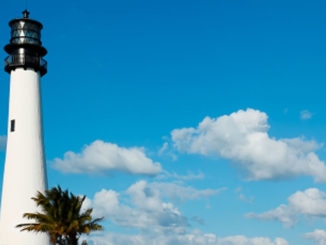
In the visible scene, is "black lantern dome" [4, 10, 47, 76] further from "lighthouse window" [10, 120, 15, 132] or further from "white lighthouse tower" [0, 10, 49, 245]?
"lighthouse window" [10, 120, 15, 132]

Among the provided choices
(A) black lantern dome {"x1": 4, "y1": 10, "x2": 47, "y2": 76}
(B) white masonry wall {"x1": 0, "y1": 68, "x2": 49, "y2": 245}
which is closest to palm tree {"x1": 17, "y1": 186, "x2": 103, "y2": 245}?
(B) white masonry wall {"x1": 0, "y1": 68, "x2": 49, "y2": 245}

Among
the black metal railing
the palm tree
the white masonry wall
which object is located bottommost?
the palm tree

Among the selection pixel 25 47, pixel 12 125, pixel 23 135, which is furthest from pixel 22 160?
pixel 25 47

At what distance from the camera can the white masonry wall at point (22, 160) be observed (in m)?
50.0

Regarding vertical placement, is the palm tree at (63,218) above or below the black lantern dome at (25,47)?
below

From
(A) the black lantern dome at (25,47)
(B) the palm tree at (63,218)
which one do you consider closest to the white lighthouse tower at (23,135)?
(A) the black lantern dome at (25,47)

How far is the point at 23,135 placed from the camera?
5181 centimetres

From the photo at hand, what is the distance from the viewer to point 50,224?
1548 inches

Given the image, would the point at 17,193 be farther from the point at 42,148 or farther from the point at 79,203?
the point at 79,203

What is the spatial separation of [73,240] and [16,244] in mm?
12744

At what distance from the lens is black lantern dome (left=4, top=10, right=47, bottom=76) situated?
5359cm

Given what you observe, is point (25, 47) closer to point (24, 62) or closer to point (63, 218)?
point (24, 62)

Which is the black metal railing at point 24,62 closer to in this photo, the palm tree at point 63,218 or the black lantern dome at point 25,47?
the black lantern dome at point 25,47

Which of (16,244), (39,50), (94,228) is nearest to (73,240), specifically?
(94,228)
